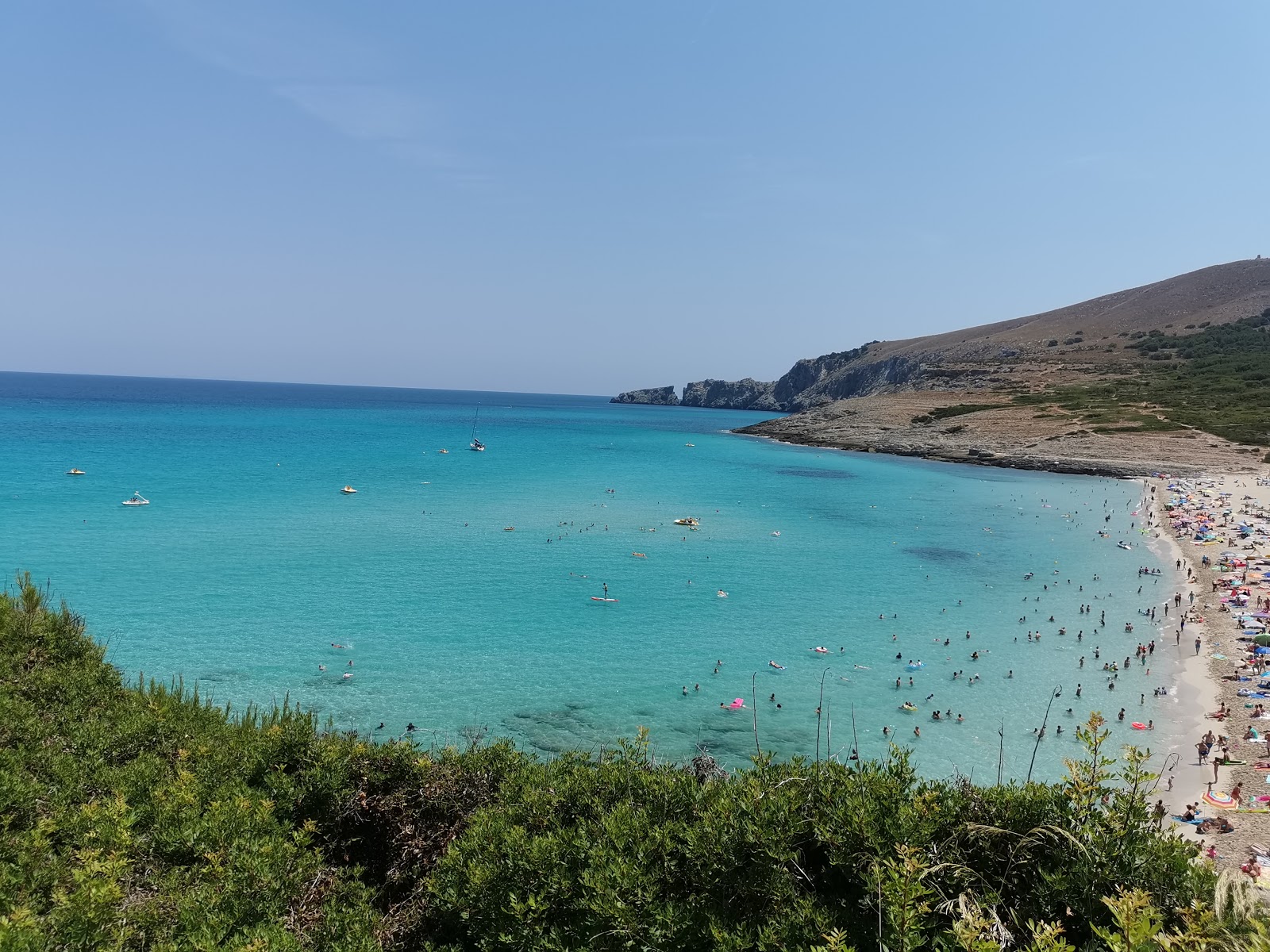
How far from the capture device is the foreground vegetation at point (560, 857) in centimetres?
524

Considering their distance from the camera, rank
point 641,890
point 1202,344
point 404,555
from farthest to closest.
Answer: point 1202,344 < point 404,555 < point 641,890

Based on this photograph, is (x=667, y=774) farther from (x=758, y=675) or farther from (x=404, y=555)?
(x=404, y=555)

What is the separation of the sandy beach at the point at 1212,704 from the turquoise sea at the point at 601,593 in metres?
1.31

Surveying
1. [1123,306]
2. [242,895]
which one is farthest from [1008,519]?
[1123,306]

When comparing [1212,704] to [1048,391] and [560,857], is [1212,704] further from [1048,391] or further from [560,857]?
[1048,391]

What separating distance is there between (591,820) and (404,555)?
36696 mm

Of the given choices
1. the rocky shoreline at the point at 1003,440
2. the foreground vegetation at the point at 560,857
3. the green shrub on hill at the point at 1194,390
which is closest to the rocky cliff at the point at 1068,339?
the green shrub on hill at the point at 1194,390

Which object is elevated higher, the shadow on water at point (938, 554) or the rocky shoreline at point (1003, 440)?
the rocky shoreline at point (1003, 440)

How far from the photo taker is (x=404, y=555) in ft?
137

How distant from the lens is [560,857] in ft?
22.8

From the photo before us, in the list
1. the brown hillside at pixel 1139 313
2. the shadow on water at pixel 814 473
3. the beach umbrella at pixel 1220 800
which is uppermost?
the brown hillside at pixel 1139 313

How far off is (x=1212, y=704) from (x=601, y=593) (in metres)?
26.2

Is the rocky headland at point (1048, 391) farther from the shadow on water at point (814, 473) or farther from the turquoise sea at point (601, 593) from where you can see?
the shadow on water at point (814, 473)

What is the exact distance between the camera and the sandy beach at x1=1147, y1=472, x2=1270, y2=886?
1667 centimetres
